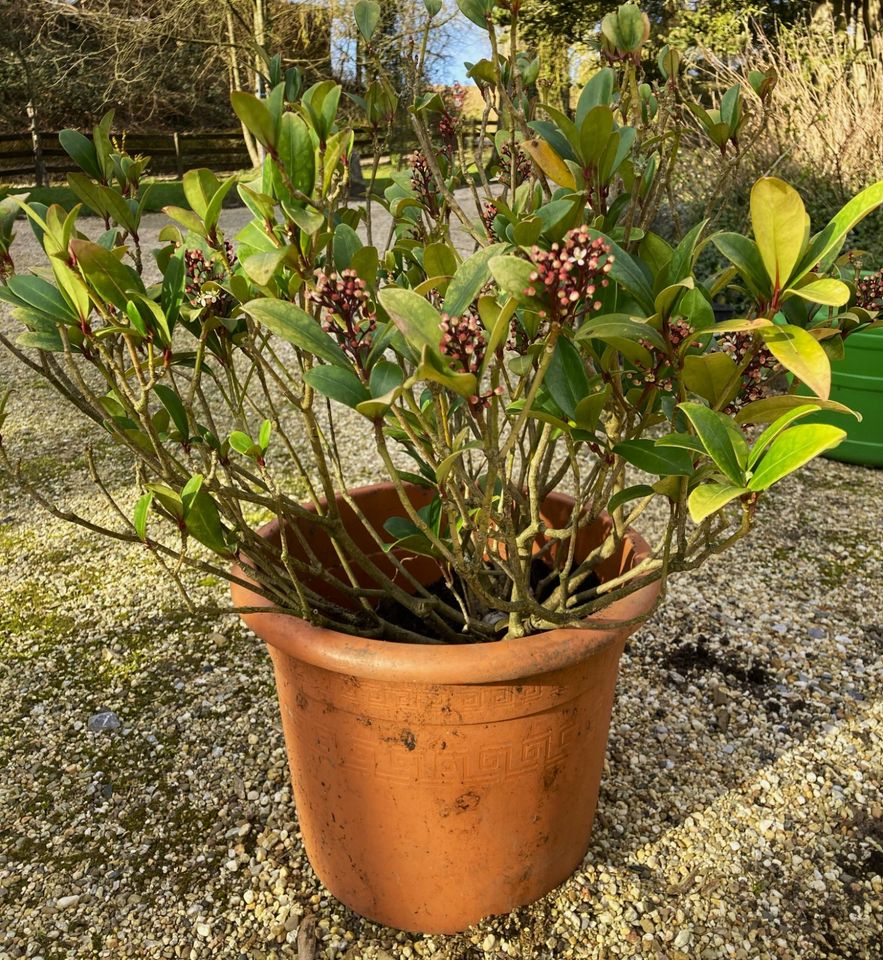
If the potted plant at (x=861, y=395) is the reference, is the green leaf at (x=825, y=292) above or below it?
above

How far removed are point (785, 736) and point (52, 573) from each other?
2225mm

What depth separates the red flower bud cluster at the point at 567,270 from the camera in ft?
2.31

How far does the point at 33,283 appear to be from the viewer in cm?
98

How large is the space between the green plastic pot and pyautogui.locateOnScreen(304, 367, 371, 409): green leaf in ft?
A: 9.23

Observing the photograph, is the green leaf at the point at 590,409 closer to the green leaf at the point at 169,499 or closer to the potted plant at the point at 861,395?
the green leaf at the point at 169,499

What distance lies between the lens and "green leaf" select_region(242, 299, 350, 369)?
0.82 m

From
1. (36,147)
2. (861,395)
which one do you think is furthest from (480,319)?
(36,147)

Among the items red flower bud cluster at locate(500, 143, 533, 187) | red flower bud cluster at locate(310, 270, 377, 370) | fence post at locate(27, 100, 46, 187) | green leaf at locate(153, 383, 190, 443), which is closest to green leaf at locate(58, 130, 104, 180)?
green leaf at locate(153, 383, 190, 443)

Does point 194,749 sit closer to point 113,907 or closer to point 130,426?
point 113,907

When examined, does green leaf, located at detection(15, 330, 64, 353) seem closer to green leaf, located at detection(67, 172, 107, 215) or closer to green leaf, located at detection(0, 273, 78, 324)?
green leaf, located at detection(0, 273, 78, 324)

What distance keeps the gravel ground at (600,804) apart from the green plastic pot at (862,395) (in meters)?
0.74

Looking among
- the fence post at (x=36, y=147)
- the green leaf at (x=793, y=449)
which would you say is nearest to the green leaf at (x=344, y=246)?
the green leaf at (x=793, y=449)

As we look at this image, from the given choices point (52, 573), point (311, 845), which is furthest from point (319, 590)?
point (52, 573)

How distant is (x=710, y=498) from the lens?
2.58 feet
